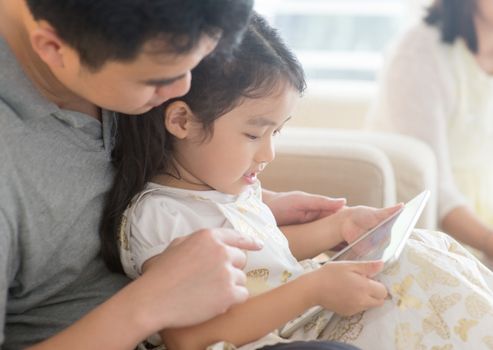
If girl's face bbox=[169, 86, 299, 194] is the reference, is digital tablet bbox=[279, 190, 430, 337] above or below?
below

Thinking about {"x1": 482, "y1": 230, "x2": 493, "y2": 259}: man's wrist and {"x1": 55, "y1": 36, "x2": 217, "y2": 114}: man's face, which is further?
{"x1": 482, "y1": 230, "x2": 493, "y2": 259}: man's wrist

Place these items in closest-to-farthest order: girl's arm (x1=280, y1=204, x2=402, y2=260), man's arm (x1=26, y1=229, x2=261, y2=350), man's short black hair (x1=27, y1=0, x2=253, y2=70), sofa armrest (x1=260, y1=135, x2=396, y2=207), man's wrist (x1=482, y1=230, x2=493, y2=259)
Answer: man's short black hair (x1=27, y1=0, x2=253, y2=70) < man's arm (x1=26, y1=229, x2=261, y2=350) < girl's arm (x1=280, y1=204, x2=402, y2=260) < sofa armrest (x1=260, y1=135, x2=396, y2=207) < man's wrist (x1=482, y1=230, x2=493, y2=259)

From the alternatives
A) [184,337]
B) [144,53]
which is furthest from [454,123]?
→ [144,53]

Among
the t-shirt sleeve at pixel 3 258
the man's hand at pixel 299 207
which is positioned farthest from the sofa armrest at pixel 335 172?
the t-shirt sleeve at pixel 3 258

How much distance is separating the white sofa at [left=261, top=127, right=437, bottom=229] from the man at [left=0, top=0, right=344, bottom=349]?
53cm

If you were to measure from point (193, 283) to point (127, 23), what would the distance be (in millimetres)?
321

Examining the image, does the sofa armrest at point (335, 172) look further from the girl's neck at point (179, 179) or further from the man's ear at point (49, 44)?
the man's ear at point (49, 44)

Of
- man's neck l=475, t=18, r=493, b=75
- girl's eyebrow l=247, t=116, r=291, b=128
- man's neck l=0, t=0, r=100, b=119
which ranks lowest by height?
man's neck l=475, t=18, r=493, b=75

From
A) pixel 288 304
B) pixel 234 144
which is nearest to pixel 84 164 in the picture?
pixel 234 144

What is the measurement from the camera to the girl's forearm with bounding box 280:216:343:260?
1279 millimetres

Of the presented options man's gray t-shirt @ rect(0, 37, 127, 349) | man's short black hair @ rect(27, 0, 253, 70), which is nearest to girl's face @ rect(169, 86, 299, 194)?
man's gray t-shirt @ rect(0, 37, 127, 349)

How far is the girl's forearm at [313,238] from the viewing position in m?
1.28

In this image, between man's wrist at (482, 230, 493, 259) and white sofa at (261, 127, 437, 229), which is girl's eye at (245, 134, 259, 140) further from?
man's wrist at (482, 230, 493, 259)

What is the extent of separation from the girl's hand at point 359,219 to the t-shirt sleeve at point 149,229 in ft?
0.94
